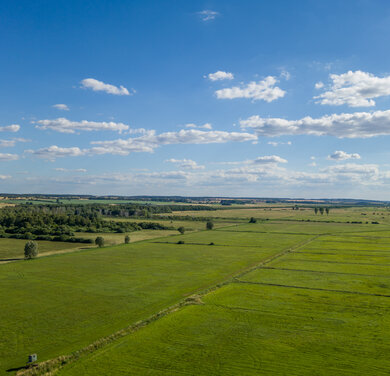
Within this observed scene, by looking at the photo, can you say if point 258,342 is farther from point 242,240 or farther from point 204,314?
point 242,240

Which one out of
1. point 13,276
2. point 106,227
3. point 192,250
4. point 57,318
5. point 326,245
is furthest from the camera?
point 106,227

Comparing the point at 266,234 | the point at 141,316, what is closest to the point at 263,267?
the point at 141,316

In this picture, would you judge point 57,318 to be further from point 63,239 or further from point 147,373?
point 63,239

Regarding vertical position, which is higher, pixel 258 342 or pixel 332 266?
pixel 332 266

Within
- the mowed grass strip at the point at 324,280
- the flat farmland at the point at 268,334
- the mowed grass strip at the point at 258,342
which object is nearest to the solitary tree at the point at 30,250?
the flat farmland at the point at 268,334

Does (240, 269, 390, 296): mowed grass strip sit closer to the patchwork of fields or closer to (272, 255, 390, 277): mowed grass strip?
the patchwork of fields

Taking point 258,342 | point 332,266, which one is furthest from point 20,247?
point 258,342

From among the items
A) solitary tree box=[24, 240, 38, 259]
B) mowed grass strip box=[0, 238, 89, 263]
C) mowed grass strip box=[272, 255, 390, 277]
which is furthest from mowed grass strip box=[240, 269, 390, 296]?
mowed grass strip box=[0, 238, 89, 263]
